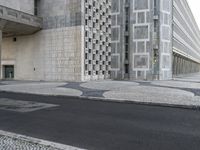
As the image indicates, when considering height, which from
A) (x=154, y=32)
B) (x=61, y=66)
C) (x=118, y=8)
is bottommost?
(x=61, y=66)

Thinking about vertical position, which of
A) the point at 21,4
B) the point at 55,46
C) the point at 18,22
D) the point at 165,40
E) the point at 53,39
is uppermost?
the point at 21,4

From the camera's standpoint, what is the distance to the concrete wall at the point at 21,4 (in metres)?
24.8

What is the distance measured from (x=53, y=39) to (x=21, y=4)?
211 inches

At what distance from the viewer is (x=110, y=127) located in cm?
622

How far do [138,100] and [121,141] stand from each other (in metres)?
5.99

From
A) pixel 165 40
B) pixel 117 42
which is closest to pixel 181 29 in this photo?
pixel 165 40

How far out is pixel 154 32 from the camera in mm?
33688

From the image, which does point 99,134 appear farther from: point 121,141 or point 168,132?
point 168,132

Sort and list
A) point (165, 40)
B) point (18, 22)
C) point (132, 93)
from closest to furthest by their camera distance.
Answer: point (132, 93) < point (18, 22) < point (165, 40)

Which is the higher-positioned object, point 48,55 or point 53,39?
point 53,39

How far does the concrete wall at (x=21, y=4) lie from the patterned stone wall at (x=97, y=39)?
22.4ft

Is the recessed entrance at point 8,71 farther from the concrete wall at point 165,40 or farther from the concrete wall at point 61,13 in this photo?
the concrete wall at point 165,40

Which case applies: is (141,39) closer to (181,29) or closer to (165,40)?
(165,40)

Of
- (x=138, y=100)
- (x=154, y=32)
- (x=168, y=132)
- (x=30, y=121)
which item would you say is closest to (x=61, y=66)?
(x=154, y=32)
